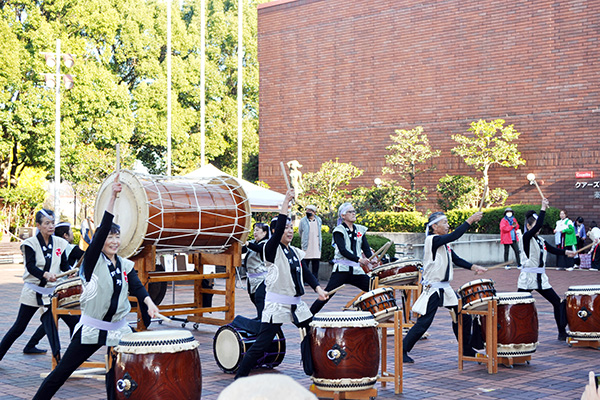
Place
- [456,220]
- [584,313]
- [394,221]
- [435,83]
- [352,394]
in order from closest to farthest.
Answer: [352,394] < [584,313] < [456,220] < [394,221] < [435,83]

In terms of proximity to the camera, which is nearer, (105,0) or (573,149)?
(573,149)

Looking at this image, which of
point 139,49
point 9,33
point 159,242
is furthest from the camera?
point 139,49

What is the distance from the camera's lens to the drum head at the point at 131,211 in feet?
32.6

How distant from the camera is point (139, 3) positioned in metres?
35.8

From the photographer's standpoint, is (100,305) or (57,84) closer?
(100,305)

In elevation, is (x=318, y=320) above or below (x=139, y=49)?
below

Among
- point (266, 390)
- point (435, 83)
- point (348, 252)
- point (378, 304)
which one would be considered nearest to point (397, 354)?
point (378, 304)

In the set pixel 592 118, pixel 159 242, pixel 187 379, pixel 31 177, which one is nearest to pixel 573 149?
pixel 592 118

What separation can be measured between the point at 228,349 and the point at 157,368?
9.35 ft

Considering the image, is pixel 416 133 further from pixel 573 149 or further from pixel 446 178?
pixel 573 149

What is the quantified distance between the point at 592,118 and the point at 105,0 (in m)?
21.1

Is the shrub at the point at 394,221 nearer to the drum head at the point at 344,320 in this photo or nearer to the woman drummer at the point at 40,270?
the woman drummer at the point at 40,270

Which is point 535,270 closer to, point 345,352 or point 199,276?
point 345,352

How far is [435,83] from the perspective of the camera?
25.7 meters
